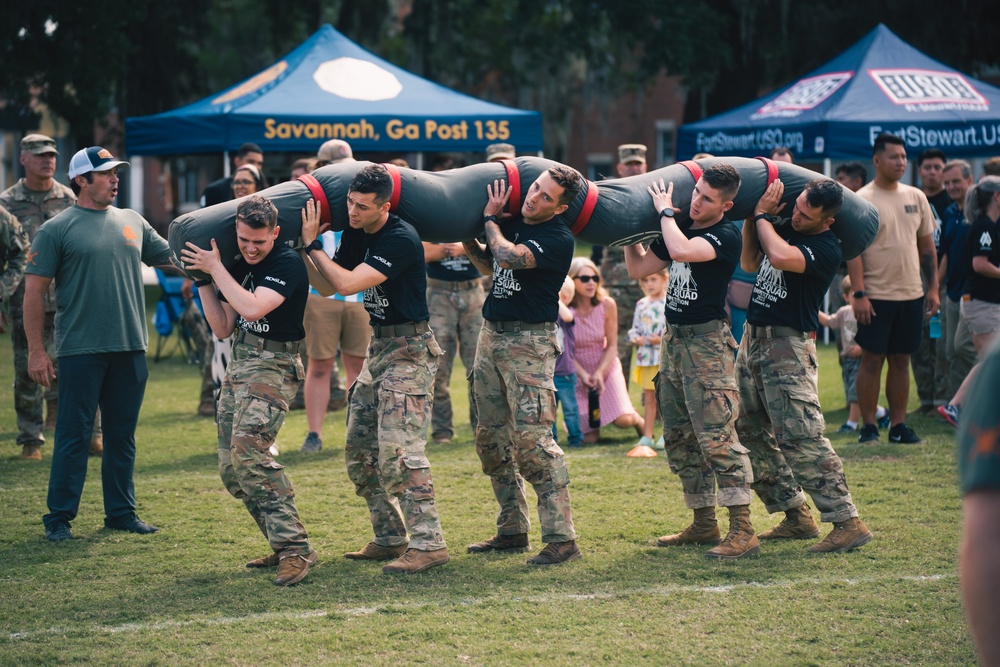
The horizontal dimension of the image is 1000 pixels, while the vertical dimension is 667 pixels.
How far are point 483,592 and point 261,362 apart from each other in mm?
1507

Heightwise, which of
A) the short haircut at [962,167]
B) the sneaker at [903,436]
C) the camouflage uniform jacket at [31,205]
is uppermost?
the short haircut at [962,167]

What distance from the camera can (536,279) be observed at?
579 cm

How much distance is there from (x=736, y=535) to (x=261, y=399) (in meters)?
2.45

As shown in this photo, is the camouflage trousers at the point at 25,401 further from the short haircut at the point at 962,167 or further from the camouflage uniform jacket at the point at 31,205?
the short haircut at the point at 962,167

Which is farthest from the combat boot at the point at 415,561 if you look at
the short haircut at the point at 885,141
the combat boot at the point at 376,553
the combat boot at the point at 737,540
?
the short haircut at the point at 885,141

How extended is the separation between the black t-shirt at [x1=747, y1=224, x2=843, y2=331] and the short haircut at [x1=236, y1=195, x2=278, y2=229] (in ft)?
8.41

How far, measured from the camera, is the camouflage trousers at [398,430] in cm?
557

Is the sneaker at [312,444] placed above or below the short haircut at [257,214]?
below

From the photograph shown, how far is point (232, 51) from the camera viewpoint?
36938mm

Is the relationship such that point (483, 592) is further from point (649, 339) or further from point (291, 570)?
point (649, 339)

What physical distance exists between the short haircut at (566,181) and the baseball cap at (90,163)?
99.0 inches

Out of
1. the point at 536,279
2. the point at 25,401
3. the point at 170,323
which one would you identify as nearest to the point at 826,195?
the point at 536,279

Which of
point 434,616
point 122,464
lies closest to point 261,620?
point 434,616

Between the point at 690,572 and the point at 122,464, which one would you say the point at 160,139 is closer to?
the point at 122,464
